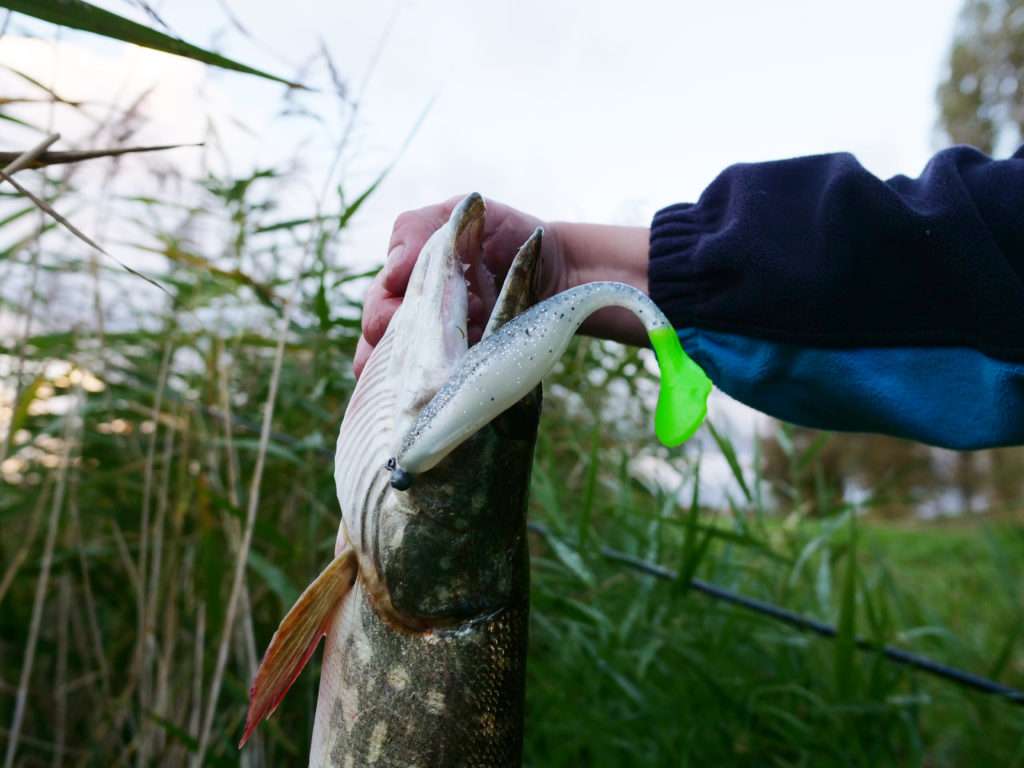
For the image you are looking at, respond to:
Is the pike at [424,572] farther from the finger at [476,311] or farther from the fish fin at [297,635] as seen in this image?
the finger at [476,311]

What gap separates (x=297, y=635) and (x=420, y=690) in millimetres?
162

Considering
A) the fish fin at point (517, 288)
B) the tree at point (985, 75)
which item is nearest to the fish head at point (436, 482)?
the fish fin at point (517, 288)

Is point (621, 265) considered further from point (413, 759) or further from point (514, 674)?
point (413, 759)

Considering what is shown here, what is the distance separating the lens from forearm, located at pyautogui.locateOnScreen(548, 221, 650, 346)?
1567 mm

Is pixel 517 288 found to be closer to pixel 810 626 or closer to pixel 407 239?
pixel 407 239

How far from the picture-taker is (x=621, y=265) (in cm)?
160

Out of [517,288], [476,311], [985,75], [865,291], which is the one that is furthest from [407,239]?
[985,75]

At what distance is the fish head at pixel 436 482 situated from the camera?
1.05 m

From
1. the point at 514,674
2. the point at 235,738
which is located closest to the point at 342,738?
the point at 514,674

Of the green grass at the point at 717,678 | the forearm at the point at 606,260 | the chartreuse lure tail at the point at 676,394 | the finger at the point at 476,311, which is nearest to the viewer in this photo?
the chartreuse lure tail at the point at 676,394

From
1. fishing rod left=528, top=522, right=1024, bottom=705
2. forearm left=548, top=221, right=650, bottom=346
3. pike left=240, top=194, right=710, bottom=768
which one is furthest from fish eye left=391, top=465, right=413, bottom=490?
fishing rod left=528, top=522, right=1024, bottom=705

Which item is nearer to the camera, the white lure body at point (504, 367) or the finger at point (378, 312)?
the white lure body at point (504, 367)

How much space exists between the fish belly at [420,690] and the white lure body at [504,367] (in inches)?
10.0

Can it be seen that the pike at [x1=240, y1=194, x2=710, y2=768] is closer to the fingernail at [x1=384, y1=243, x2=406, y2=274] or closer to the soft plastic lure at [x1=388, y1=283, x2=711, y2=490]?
the soft plastic lure at [x1=388, y1=283, x2=711, y2=490]
